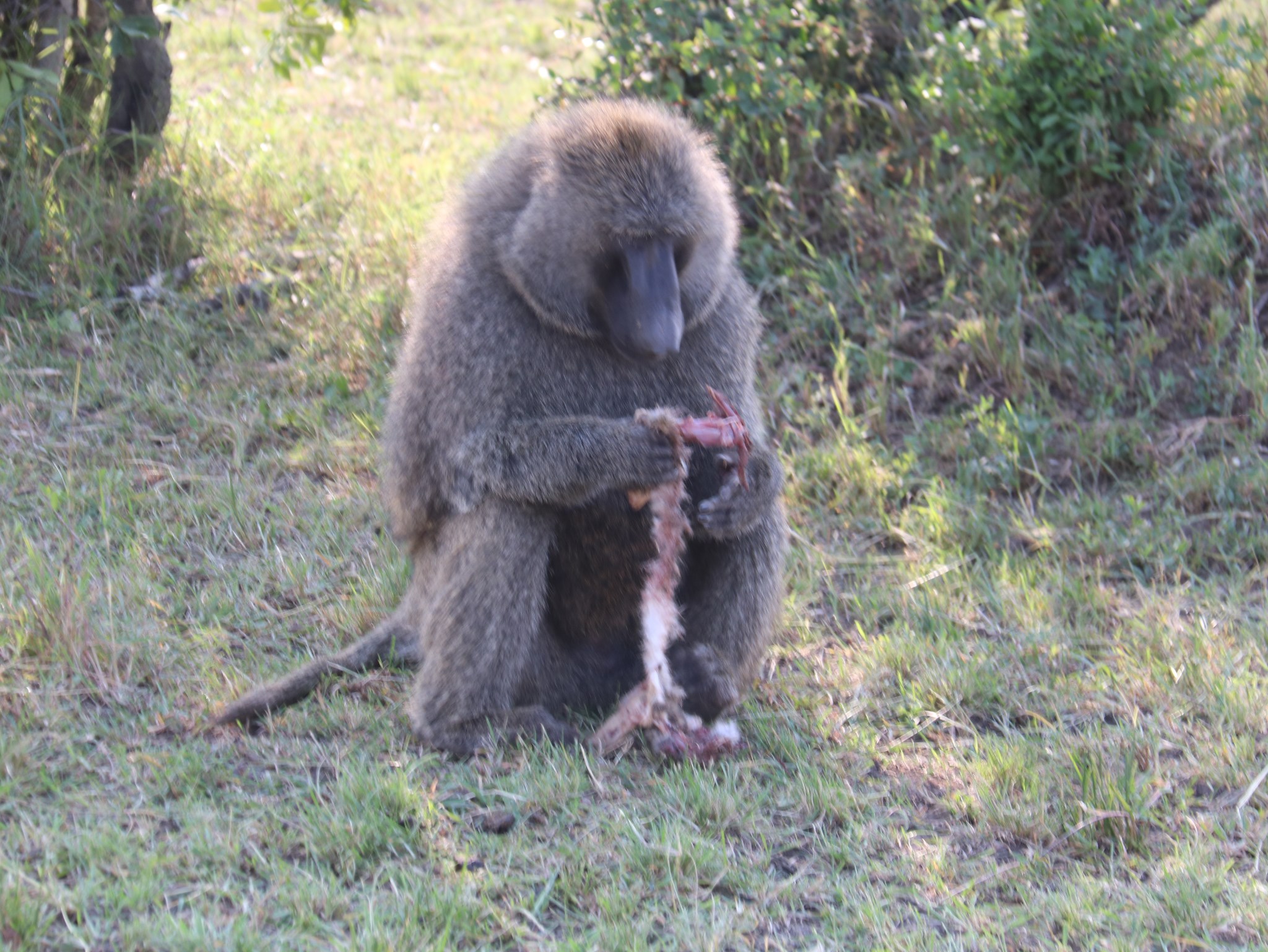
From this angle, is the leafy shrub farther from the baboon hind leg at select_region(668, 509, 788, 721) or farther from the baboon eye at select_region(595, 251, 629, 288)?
the baboon eye at select_region(595, 251, 629, 288)

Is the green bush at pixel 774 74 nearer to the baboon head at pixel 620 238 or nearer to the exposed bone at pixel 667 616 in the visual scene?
the baboon head at pixel 620 238

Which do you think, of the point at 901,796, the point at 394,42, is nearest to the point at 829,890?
the point at 901,796

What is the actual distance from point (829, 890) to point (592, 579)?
93cm

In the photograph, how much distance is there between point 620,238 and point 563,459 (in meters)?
0.48

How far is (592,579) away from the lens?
3.15 m

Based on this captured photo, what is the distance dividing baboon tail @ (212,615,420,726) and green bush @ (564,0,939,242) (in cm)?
236

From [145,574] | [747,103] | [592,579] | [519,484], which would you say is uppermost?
[747,103]

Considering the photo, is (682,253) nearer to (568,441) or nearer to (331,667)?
(568,441)

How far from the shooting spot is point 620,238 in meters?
2.91

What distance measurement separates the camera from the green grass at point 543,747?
2424 millimetres

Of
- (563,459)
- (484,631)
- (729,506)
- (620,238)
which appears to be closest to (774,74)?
(620,238)

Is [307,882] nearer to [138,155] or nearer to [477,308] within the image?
[477,308]

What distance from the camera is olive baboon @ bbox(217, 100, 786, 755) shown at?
2918mm

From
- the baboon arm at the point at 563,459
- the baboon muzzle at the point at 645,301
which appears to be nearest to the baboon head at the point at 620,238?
the baboon muzzle at the point at 645,301
